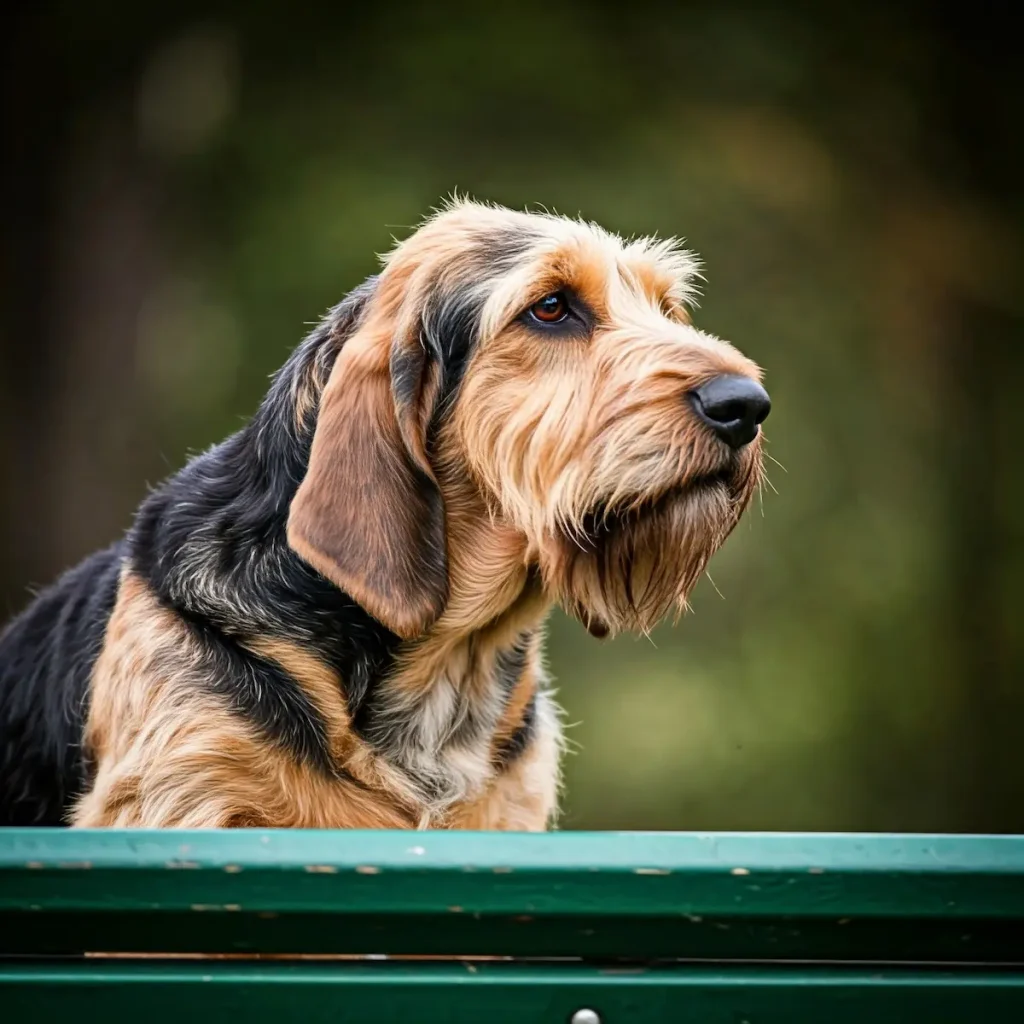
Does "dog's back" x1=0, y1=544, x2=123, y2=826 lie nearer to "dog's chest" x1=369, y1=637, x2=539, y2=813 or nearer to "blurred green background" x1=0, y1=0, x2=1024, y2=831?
"dog's chest" x1=369, y1=637, x2=539, y2=813

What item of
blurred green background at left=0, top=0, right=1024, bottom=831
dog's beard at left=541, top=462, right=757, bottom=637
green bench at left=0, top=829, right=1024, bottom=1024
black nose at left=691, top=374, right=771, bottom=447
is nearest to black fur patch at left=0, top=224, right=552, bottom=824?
dog's beard at left=541, top=462, right=757, bottom=637

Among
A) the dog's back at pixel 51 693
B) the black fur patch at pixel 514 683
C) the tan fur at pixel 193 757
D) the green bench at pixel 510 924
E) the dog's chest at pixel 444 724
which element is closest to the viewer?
the green bench at pixel 510 924

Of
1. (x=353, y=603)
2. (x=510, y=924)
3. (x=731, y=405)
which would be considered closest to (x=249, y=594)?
(x=353, y=603)

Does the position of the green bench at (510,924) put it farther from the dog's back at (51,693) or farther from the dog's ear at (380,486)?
the dog's back at (51,693)

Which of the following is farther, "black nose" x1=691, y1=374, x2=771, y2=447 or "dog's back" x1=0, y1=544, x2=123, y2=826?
"dog's back" x1=0, y1=544, x2=123, y2=826

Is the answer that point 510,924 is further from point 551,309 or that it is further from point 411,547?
point 551,309

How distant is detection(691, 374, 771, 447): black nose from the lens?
3.06 metres

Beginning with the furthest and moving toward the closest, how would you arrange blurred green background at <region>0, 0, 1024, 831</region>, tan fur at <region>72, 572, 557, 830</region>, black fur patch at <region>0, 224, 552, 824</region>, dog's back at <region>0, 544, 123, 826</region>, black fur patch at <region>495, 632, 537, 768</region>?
blurred green background at <region>0, 0, 1024, 831</region> < black fur patch at <region>495, 632, 537, 768</region> < dog's back at <region>0, 544, 123, 826</region> < black fur patch at <region>0, 224, 552, 824</region> < tan fur at <region>72, 572, 557, 830</region>

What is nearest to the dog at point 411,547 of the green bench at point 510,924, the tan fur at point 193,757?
the tan fur at point 193,757

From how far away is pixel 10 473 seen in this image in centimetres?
1003

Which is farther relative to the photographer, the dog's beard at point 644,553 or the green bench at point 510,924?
the dog's beard at point 644,553

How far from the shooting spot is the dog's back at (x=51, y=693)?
11.5 feet

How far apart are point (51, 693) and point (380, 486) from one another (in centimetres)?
117

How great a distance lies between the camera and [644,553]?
3.33 metres
